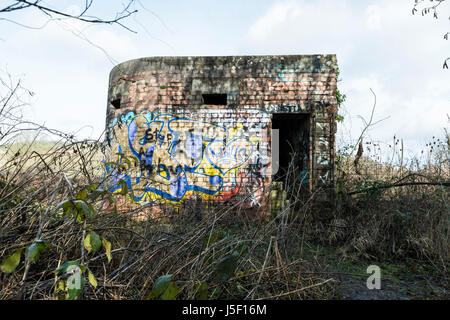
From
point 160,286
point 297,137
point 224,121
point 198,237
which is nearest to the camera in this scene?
point 160,286

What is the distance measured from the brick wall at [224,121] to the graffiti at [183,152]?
22 mm

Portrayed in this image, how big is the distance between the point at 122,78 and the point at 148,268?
624 centimetres

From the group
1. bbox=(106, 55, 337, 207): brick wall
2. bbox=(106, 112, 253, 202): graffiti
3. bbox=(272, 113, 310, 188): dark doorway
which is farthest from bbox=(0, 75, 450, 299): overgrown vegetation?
bbox=(106, 112, 253, 202): graffiti

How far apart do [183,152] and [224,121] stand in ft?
3.77

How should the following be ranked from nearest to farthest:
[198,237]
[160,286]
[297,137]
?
[160,286]
[198,237]
[297,137]

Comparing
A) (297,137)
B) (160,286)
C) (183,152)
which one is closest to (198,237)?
(160,286)

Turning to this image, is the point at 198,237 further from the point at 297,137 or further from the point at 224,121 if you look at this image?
the point at 297,137

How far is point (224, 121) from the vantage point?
21.6ft

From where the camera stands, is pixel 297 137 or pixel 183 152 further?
pixel 297 137

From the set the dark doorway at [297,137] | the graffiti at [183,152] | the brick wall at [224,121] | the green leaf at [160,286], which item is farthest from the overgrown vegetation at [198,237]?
the graffiti at [183,152]

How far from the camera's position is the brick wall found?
250 inches

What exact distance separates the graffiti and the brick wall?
0.07 ft
